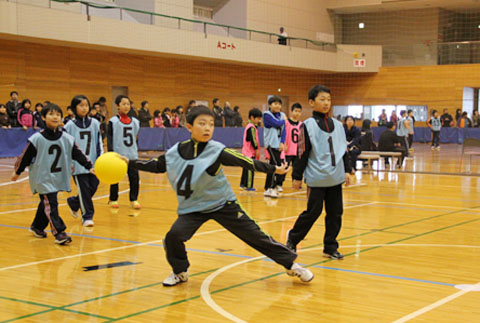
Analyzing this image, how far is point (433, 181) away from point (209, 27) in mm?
17248

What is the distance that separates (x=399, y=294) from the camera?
510cm

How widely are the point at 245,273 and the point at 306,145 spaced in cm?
155

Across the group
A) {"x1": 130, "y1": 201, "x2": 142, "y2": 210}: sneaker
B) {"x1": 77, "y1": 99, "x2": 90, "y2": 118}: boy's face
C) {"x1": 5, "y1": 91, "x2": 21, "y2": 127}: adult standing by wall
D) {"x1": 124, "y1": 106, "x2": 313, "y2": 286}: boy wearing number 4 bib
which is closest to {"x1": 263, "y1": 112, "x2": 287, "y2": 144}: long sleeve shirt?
{"x1": 130, "y1": 201, "x2": 142, "y2": 210}: sneaker

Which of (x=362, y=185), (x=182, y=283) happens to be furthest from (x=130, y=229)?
(x=362, y=185)

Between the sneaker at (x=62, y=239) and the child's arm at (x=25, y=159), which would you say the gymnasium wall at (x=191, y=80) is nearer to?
the child's arm at (x=25, y=159)

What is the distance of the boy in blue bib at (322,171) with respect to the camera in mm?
6406

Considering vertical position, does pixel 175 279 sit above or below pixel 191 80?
below

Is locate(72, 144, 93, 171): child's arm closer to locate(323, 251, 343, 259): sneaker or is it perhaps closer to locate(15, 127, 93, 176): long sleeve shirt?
locate(15, 127, 93, 176): long sleeve shirt

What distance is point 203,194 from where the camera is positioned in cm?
536

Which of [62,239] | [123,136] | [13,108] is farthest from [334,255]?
[13,108]

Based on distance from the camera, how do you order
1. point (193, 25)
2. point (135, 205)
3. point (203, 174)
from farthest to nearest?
point (193, 25)
point (135, 205)
point (203, 174)

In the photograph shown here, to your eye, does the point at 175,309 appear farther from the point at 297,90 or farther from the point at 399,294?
the point at 297,90

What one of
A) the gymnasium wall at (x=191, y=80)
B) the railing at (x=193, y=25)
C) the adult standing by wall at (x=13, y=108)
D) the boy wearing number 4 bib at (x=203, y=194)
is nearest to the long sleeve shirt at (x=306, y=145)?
the boy wearing number 4 bib at (x=203, y=194)

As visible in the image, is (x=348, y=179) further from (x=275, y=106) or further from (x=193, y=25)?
(x=193, y=25)
